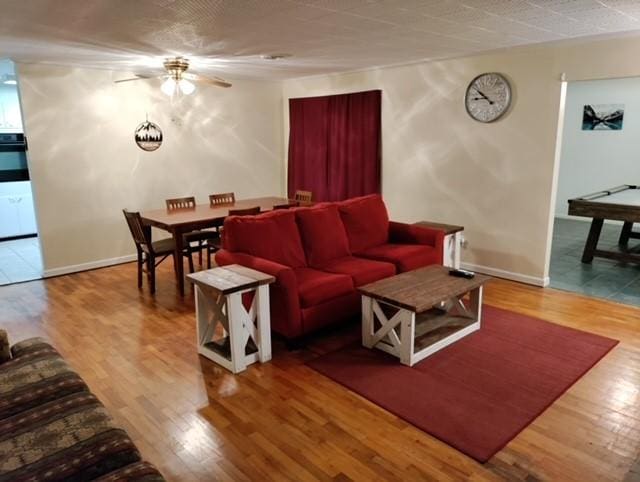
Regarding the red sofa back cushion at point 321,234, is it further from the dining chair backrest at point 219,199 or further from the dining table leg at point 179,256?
the dining chair backrest at point 219,199

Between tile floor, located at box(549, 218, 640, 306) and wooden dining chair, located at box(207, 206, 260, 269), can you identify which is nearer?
tile floor, located at box(549, 218, 640, 306)

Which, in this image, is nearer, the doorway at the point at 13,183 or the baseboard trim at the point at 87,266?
the baseboard trim at the point at 87,266

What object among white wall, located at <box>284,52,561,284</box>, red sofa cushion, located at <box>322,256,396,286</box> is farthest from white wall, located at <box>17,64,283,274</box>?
red sofa cushion, located at <box>322,256,396,286</box>

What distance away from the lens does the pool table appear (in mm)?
4633

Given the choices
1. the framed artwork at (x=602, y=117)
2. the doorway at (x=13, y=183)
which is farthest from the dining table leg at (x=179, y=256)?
the framed artwork at (x=602, y=117)

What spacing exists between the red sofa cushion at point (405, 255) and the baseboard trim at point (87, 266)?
3.19m

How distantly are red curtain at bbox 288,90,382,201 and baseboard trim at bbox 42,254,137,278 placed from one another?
2587mm

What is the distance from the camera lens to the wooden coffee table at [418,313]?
120 inches

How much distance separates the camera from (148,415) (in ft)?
8.53

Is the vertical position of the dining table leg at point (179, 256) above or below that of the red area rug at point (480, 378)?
above

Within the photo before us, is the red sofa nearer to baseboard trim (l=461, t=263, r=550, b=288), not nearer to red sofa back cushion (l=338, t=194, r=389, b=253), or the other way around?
red sofa back cushion (l=338, t=194, r=389, b=253)

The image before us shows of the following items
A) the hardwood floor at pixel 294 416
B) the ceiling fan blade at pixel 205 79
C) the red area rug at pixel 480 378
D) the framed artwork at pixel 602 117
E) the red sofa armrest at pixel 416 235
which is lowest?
the hardwood floor at pixel 294 416

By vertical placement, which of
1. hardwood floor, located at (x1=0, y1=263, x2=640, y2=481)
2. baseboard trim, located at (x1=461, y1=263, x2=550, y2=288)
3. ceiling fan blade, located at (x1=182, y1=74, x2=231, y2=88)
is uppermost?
ceiling fan blade, located at (x1=182, y1=74, x2=231, y2=88)

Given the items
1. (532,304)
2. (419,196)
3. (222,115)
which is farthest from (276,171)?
(532,304)
